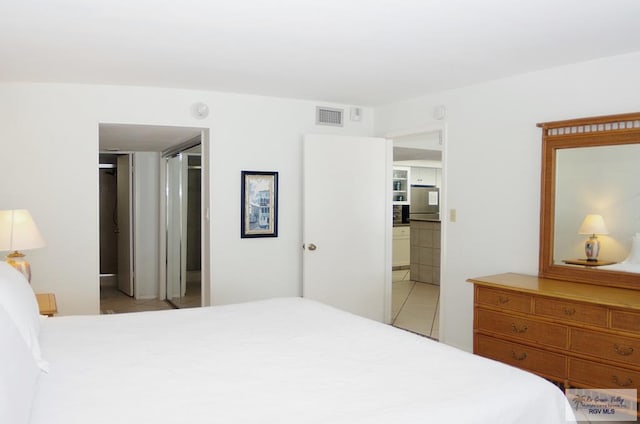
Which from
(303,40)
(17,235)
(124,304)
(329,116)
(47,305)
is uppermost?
(303,40)

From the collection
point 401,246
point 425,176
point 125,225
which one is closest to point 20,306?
point 125,225

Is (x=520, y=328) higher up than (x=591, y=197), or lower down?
lower down

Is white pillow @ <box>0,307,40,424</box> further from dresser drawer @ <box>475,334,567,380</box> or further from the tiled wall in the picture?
the tiled wall

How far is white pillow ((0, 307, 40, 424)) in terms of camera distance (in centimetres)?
130

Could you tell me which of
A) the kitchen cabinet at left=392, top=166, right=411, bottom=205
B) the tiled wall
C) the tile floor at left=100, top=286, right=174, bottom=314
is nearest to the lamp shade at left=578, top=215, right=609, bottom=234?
the tiled wall

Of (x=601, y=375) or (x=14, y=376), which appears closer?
(x=14, y=376)

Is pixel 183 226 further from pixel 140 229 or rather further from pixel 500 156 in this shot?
pixel 500 156

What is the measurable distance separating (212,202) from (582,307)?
3.13 m

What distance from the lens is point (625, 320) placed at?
9.41ft

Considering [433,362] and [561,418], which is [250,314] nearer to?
[433,362]

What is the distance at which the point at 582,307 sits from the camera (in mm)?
3053

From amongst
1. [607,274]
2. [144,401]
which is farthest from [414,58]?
[144,401]

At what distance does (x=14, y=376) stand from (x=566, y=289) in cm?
311

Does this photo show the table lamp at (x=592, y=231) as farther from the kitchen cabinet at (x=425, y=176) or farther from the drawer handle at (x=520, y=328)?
the kitchen cabinet at (x=425, y=176)
